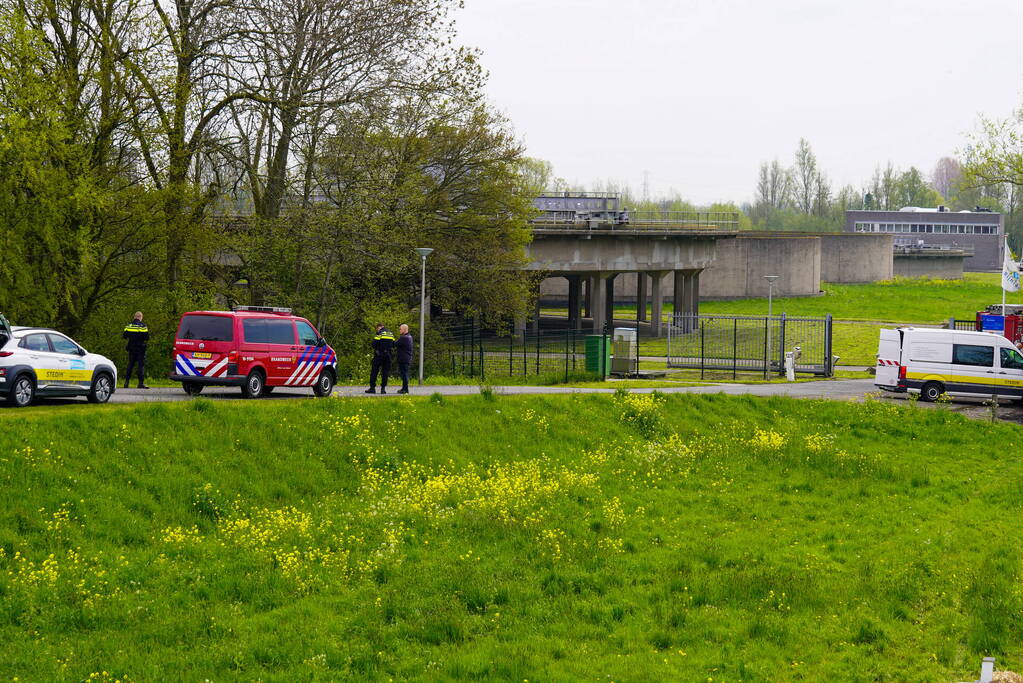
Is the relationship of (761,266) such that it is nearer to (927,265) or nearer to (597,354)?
(927,265)

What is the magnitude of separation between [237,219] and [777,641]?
2719 centimetres

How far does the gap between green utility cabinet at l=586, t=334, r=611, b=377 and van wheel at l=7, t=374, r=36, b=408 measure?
2254cm

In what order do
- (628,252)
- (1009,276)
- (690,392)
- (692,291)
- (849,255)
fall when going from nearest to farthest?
1. (690,392)
2. (1009,276)
3. (628,252)
4. (692,291)
5. (849,255)

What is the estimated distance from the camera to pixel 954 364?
106 feet

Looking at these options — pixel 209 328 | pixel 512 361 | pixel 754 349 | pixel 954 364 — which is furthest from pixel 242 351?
pixel 754 349

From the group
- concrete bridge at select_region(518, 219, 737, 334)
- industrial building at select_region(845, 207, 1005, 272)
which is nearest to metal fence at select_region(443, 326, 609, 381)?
concrete bridge at select_region(518, 219, 737, 334)

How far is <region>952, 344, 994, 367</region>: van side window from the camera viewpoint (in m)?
32.2

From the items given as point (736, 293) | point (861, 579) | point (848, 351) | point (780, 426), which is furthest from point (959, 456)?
point (736, 293)

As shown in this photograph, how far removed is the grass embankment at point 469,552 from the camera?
11414 millimetres

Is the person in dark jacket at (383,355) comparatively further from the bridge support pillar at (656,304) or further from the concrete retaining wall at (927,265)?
the concrete retaining wall at (927,265)

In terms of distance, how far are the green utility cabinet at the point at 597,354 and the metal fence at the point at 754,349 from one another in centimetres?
434

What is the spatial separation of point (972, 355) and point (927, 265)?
75.1 meters

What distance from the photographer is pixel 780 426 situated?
26.7 metres

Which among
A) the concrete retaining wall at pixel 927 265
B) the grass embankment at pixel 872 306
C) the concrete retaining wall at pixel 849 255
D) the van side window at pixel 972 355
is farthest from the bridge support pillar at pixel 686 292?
the concrete retaining wall at pixel 927 265
